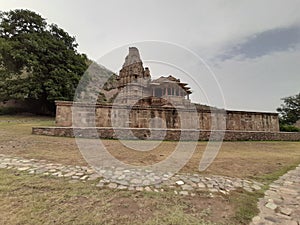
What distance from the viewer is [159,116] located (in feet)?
38.1

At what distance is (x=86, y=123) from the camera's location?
10.1 meters

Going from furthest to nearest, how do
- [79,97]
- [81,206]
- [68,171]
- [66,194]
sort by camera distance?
[79,97]
[68,171]
[66,194]
[81,206]

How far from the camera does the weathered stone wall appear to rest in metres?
9.96

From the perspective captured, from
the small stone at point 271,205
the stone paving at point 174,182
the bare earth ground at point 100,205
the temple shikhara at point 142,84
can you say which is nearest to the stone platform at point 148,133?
the stone paving at point 174,182

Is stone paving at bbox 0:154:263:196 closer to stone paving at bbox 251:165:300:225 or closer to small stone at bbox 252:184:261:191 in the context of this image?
small stone at bbox 252:184:261:191

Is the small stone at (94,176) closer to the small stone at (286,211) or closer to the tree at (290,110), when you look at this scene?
the small stone at (286,211)

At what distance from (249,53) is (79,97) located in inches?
695

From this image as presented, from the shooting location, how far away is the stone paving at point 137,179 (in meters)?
3.44

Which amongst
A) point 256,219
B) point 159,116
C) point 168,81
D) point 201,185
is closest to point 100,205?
point 201,185

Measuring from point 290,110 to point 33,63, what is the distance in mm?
34599

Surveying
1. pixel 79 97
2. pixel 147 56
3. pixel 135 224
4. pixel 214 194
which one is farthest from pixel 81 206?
pixel 79 97

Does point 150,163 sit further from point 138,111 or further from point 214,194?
point 138,111

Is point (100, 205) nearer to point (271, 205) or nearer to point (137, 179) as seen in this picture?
point (137, 179)

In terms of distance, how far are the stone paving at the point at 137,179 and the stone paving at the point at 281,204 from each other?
1.14ft
